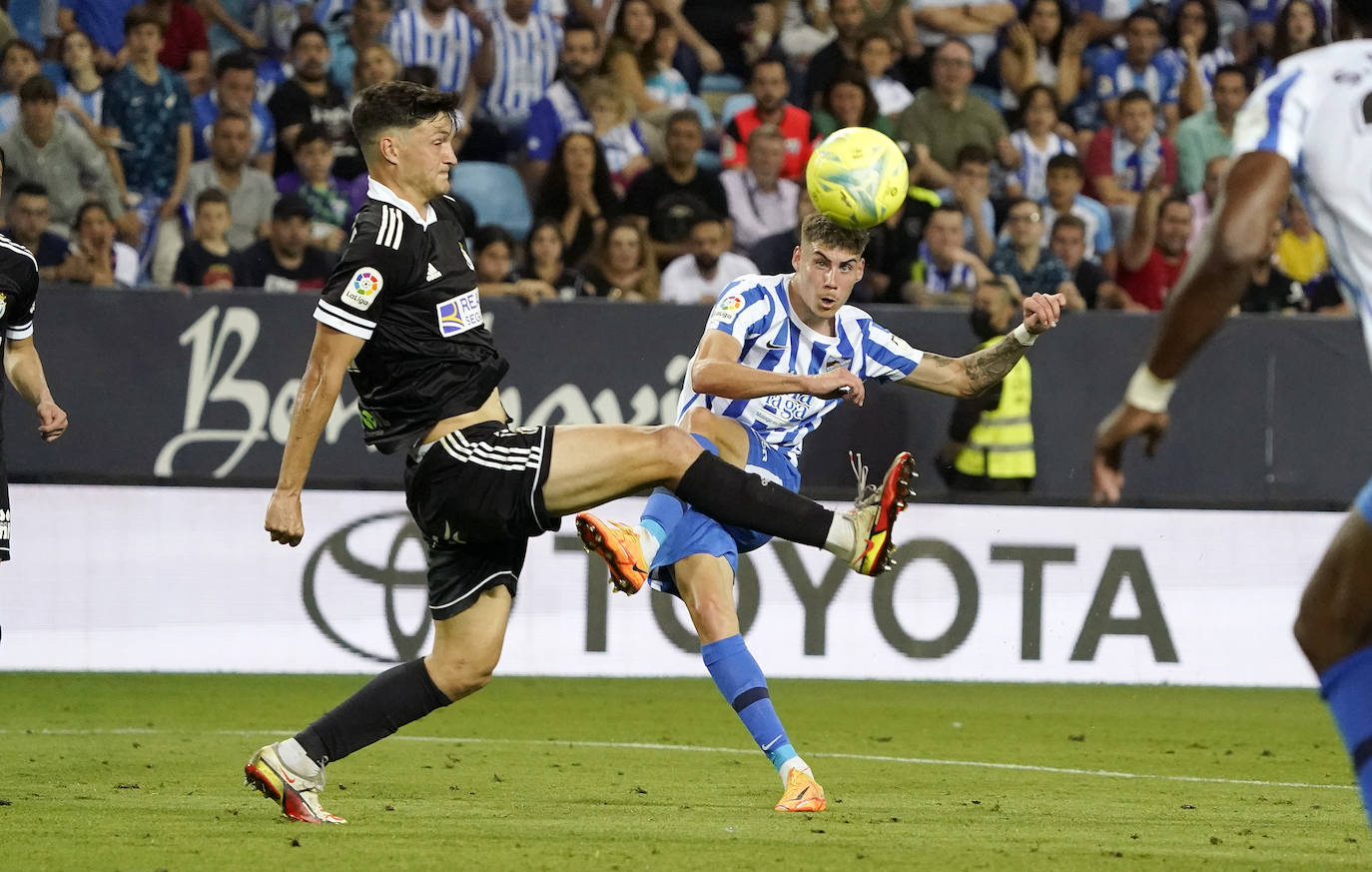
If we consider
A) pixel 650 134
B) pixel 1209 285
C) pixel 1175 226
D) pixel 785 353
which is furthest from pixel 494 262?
pixel 1209 285

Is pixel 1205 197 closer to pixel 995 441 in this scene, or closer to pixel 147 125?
pixel 995 441

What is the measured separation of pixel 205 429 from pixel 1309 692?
23.5 feet

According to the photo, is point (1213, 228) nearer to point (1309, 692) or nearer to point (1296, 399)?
point (1309, 692)

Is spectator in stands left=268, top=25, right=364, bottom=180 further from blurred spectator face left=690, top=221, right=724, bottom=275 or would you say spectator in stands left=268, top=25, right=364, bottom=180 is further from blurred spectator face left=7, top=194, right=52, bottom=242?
blurred spectator face left=690, top=221, right=724, bottom=275

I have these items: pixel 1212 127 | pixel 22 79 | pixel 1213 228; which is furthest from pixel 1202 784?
Result: pixel 22 79

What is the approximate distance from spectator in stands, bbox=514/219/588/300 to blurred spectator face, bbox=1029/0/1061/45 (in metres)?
5.09

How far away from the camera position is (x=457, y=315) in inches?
236

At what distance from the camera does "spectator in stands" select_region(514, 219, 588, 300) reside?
41.8 feet

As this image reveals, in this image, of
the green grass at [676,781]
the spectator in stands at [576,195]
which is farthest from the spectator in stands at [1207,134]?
the green grass at [676,781]

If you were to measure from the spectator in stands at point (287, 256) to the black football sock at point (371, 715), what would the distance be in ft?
23.0

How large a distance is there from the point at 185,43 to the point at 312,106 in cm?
155

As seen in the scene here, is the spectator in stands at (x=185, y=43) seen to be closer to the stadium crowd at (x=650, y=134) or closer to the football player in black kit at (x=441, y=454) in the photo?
the stadium crowd at (x=650, y=134)

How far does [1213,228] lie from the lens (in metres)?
3.74

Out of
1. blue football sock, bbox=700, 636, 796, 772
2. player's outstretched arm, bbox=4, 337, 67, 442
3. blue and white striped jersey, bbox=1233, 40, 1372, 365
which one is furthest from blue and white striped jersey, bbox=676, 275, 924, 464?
blue and white striped jersey, bbox=1233, 40, 1372, 365
